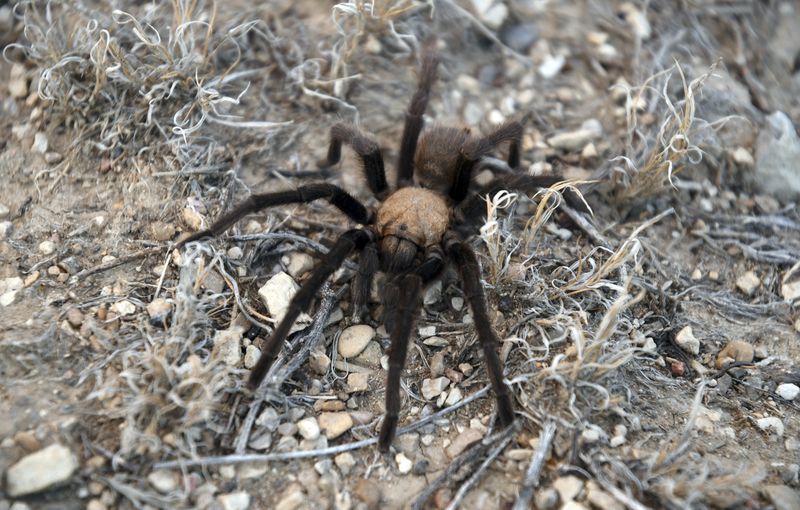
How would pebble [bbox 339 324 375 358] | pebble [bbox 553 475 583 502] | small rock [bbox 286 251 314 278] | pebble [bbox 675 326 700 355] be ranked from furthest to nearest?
small rock [bbox 286 251 314 278], pebble [bbox 675 326 700 355], pebble [bbox 339 324 375 358], pebble [bbox 553 475 583 502]

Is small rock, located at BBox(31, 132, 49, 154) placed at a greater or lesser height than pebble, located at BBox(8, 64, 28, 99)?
lesser

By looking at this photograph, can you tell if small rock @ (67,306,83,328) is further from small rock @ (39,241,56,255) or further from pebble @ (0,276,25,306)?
small rock @ (39,241,56,255)

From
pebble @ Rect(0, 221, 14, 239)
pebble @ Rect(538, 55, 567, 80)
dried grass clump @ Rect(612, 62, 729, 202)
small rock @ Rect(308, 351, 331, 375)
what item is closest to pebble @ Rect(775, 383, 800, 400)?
dried grass clump @ Rect(612, 62, 729, 202)

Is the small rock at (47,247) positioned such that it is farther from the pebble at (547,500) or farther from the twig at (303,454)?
the pebble at (547,500)

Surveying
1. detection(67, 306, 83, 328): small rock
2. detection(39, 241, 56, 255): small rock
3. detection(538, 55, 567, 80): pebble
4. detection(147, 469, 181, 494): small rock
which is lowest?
detection(147, 469, 181, 494): small rock

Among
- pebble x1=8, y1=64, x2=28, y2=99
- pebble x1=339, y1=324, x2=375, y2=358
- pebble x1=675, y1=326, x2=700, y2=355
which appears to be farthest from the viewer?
pebble x1=8, y1=64, x2=28, y2=99

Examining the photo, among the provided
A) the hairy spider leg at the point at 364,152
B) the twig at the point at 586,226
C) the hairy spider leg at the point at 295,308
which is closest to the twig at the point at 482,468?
the hairy spider leg at the point at 295,308

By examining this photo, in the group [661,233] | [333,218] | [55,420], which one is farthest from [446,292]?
[55,420]
